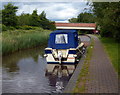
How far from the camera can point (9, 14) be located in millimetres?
44250

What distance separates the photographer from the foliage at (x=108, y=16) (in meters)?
13.1

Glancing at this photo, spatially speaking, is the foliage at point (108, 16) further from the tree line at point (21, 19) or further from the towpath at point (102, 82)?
the tree line at point (21, 19)

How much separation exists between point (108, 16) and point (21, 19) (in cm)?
3680

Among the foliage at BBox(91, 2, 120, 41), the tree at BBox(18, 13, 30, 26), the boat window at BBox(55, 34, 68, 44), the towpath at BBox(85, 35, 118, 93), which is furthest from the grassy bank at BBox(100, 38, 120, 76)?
the tree at BBox(18, 13, 30, 26)

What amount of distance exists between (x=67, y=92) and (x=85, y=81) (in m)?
1.86

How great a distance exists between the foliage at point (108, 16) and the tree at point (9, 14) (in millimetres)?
15592

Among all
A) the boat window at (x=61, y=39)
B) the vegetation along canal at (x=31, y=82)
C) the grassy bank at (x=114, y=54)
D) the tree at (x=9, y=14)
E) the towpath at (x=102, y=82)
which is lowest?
the grassy bank at (x=114, y=54)

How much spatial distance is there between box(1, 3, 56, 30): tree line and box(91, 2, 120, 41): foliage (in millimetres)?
14657

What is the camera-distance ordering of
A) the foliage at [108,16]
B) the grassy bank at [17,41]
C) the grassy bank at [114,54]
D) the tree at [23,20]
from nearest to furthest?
the foliage at [108,16] < the grassy bank at [114,54] < the grassy bank at [17,41] < the tree at [23,20]

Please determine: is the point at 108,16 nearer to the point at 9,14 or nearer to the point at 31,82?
the point at 31,82

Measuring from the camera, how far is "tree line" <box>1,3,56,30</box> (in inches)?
1729

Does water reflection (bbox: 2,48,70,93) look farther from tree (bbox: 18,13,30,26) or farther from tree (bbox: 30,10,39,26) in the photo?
tree (bbox: 30,10,39,26)

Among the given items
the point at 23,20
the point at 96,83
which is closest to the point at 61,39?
the point at 96,83

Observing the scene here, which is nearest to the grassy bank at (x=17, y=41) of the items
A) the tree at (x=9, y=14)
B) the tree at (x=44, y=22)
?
the tree at (x=9, y=14)
